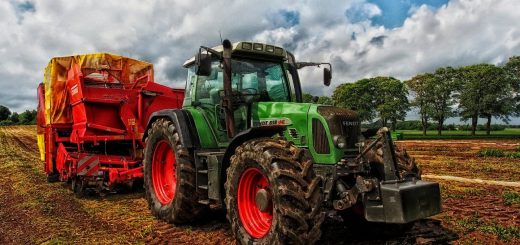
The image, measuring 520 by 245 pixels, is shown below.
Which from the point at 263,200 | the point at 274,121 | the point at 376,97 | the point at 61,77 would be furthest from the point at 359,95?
the point at 263,200

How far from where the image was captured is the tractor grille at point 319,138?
5.21m

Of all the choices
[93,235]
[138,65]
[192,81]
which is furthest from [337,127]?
[138,65]

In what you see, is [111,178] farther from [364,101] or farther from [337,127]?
[364,101]

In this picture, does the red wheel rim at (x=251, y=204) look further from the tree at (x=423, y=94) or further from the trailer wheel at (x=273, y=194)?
the tree at (x=423, y=94)

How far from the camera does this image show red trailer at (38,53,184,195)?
9.48 meters

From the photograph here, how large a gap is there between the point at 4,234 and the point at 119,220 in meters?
→ 1.71

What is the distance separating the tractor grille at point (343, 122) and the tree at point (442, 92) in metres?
56.8

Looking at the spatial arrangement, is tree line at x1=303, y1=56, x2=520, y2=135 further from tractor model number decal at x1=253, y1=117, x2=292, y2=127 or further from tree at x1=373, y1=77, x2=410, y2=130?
tractor model number decal at x1=253, y1=117, x2=292, y2=127

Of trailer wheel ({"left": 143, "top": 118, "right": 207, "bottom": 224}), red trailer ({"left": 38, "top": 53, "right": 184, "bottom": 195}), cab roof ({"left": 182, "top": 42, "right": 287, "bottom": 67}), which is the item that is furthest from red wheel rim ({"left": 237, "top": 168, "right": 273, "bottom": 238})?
red trailer ({"left": 38, "top": 53, "right": 184, "bottom": 195})

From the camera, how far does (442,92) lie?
58.5 m

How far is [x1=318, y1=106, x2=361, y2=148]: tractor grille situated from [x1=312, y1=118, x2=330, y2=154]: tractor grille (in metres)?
0.10

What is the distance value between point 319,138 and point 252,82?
1718mm

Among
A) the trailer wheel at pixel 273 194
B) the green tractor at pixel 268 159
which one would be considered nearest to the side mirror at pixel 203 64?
the green tractor at pixel 268 159

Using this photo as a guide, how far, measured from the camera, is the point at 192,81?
7305mm
